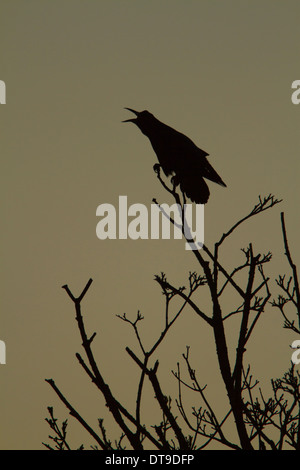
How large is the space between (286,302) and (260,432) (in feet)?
8.76

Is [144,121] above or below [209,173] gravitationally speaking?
above

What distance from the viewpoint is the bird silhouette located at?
7.19 metres

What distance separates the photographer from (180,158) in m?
7.51

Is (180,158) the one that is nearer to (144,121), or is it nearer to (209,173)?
(209,173)

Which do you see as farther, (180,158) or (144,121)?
(144,121)

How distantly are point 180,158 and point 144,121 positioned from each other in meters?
1.14

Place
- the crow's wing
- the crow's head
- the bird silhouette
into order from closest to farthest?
1. the crow's wing
2. the bird silhouette
3. the crow's head

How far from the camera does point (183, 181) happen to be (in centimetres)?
732

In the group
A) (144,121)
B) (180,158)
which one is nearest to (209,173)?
(180,158)

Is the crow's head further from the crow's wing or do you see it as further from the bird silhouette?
the crow's wing

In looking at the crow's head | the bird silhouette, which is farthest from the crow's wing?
the crow's head
